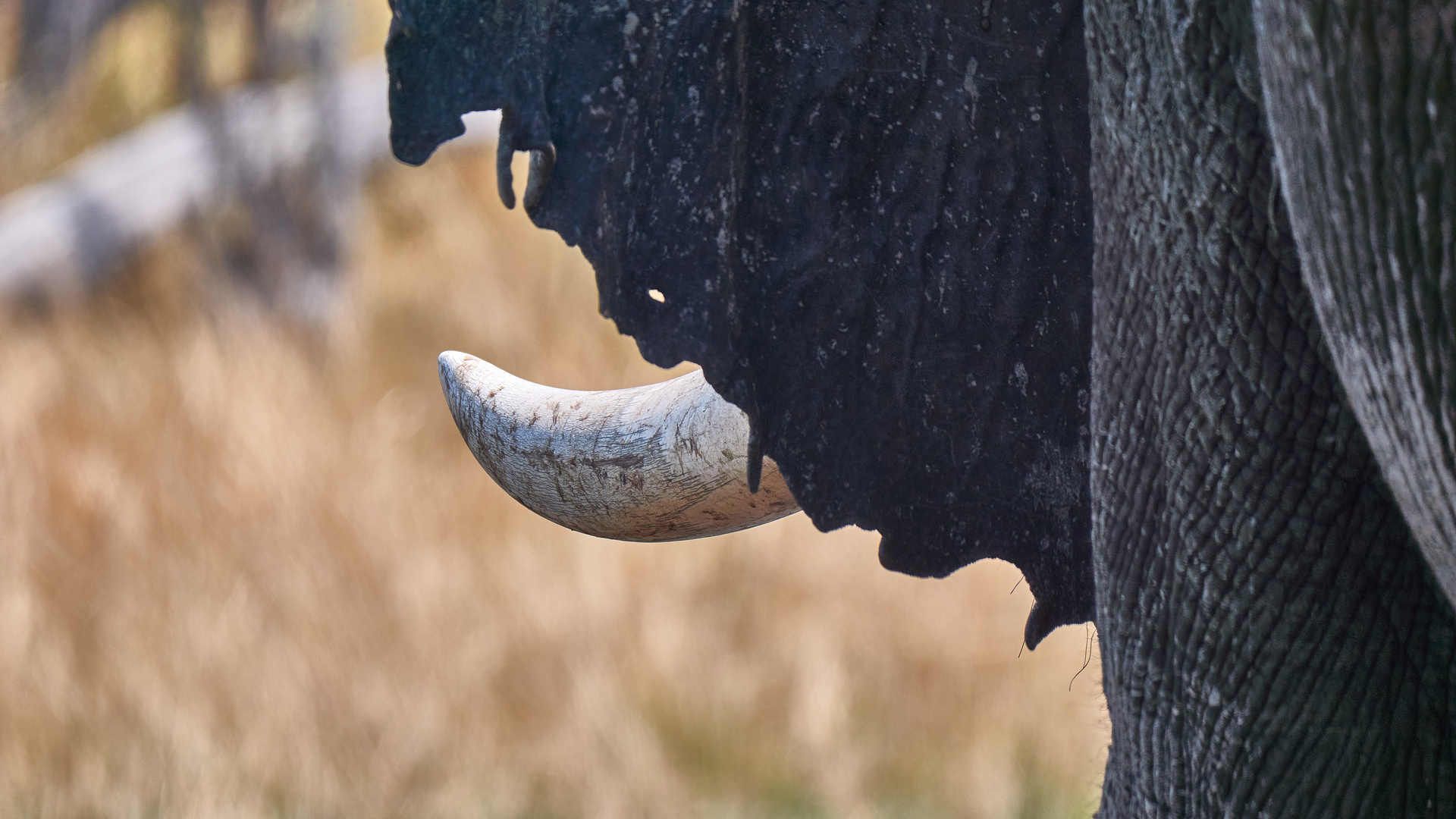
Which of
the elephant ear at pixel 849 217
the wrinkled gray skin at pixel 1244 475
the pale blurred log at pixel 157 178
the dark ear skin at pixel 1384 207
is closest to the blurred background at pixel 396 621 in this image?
the pale blurred log at pixel 157 178

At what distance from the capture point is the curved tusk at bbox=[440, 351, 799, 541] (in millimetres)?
689

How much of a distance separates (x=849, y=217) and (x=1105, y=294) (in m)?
0.18

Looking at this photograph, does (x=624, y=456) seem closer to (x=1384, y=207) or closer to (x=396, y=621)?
(x=1384, y=207)

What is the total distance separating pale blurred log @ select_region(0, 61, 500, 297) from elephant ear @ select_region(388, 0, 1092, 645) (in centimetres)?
310

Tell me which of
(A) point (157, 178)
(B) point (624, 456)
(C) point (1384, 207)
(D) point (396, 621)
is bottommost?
(D) point (396, 621)

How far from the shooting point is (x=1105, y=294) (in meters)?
0.50

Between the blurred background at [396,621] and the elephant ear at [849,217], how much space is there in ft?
3.13

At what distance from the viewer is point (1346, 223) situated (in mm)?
379

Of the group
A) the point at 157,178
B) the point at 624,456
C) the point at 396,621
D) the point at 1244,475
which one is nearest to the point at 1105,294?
the point at 1244,475

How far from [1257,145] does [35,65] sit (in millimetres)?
3915

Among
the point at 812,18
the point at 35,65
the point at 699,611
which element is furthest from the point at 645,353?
the point at 35,65

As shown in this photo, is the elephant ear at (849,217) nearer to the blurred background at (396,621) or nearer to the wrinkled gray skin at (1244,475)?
the wrinkled gray skin at (1244,475)

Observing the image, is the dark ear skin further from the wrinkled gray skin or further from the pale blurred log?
the pale blurred log

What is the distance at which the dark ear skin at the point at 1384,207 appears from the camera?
347 millimetres
